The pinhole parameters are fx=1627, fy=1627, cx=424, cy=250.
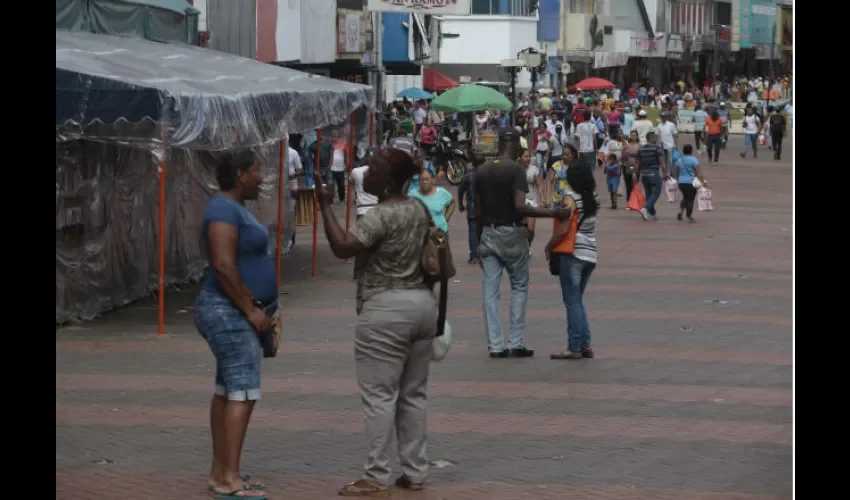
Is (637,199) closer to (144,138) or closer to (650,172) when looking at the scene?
(650,172)

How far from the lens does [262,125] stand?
14953 mm

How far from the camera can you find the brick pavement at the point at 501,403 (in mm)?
8188

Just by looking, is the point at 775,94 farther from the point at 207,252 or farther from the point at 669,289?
the point at 207,252

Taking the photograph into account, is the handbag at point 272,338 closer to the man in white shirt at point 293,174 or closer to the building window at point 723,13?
the man in white shirt at point 293,174

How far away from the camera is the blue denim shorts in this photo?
7.36m

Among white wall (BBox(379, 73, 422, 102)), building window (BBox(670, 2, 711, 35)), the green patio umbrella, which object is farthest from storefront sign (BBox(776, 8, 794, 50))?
building window (BBox(670, 2, 711, 35))

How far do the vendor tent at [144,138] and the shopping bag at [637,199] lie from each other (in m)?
9.06

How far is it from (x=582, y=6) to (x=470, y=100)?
44404mm

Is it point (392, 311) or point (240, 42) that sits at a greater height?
point (240, 42)

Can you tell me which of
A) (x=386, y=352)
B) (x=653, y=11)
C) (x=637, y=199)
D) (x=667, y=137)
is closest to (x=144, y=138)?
(x=386, y=352)

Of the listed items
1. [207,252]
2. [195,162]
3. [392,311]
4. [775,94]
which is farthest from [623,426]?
[775,94]

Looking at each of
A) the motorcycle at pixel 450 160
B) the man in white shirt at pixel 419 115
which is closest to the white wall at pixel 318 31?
the motorcycle at pixel 450 160

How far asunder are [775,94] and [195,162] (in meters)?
61.0
